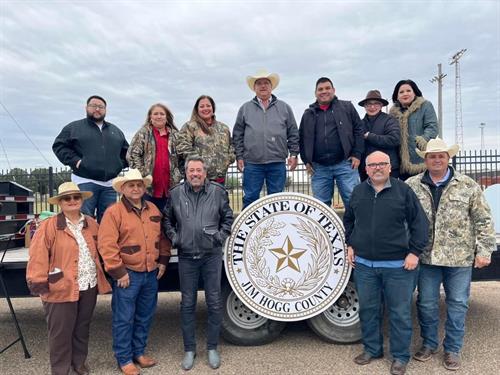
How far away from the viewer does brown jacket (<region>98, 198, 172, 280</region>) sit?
3496mm

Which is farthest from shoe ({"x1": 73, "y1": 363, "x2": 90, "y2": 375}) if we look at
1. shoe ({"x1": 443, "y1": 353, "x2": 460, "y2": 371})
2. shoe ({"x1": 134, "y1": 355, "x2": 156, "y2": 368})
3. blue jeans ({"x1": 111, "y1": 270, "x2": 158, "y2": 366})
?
shoe ({"x1": 443, "y1": 353, "x2": 460, "y2": 371})

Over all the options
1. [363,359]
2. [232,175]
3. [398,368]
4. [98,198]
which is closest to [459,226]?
[398,368]

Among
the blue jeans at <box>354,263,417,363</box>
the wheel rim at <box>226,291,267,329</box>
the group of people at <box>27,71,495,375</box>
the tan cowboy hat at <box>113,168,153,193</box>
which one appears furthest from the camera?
the wheel rim at <box>226,291,267,329</box>

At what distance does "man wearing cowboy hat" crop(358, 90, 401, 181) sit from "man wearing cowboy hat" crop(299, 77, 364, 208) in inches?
6.7

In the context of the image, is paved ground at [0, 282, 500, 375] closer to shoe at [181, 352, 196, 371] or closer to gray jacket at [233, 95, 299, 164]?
shoe at [181, 352, 196, 371]

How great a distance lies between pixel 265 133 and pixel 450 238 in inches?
83.2

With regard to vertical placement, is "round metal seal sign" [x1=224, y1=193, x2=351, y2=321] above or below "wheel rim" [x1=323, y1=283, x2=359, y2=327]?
above

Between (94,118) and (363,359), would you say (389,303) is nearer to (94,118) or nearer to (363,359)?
(363,359)

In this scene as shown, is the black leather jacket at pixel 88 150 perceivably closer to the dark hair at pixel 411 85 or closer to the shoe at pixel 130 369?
the shoe at pixel 130 369

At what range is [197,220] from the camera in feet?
12.1

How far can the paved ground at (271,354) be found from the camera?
366 cm

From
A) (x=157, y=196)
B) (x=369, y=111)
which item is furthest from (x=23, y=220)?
(x=369, y=111)

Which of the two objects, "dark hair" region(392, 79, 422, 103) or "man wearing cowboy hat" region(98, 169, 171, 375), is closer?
"man wearing cowboy hat" region(98, 169, 171, 375)

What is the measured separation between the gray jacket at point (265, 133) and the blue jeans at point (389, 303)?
61.9 inches
